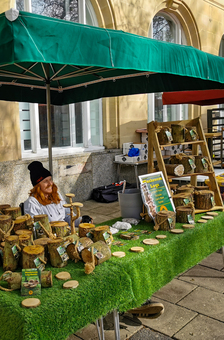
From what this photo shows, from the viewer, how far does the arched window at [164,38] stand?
31.5ft

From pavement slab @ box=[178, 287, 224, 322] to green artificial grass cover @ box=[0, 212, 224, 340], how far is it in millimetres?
516

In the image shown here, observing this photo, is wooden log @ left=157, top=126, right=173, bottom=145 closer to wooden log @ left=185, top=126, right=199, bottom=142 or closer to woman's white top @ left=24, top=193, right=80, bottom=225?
wooden log @ left=185, top=126, right=199, bottom=142

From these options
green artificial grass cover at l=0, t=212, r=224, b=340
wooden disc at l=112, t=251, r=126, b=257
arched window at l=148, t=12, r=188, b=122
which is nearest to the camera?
green artificial grass cover at l=0, t=212, r=224, b=340

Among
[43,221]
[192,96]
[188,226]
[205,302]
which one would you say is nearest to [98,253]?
[43,221]

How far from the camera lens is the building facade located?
20.4 feet

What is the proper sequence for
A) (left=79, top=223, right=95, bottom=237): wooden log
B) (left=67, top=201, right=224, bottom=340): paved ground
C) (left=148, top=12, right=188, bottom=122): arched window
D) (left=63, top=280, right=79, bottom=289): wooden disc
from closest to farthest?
(left=63, top=280, right=79, bottom=289): wooden disc → (left=79, top=223, right=95, bottom=237): wooden log → (left=67, top=201, right=224, bottom=340): paved ground → (left=148, top=12, right=188, bottom=122): arched window

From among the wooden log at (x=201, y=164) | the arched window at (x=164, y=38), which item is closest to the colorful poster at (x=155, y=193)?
the wooden log at (x=201, y=164)

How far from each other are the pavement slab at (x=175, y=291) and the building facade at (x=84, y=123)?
3.60m

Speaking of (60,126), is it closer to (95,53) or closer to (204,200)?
(204,200)

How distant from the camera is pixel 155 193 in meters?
3.26

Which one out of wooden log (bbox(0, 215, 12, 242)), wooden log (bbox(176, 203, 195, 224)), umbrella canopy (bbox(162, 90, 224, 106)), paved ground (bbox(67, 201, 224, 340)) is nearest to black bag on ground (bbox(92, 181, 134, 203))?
umbrella canopy (bbox(162, 90, 224, 106))

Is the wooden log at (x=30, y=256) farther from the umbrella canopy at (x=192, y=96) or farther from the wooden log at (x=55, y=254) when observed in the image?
the umbrella canopy at (x=192, y=96)

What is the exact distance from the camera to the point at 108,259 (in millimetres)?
2309

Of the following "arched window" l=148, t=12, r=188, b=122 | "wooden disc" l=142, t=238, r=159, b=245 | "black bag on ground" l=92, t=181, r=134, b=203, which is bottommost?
"black bag on ground" l=92, t=181, r=134, b=203
